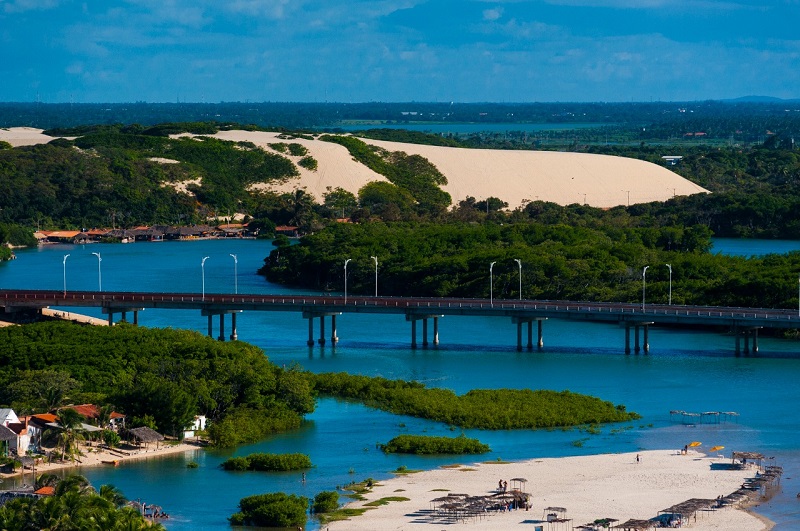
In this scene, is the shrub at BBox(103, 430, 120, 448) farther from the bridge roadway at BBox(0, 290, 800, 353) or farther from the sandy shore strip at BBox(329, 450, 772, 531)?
the bridge roadway at BBox(0, 290, 800, 353)

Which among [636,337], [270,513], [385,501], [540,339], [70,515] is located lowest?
[385,501]

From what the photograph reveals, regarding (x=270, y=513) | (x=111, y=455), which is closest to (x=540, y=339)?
(x=111, y=455)

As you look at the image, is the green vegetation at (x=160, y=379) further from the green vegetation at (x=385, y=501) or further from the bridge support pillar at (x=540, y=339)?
the bridge support pillar at (x=540, y=339)

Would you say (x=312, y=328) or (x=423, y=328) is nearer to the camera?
(x=423, y=328)

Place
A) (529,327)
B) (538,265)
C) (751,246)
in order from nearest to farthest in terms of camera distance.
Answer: (529,327) → (538,265) → (751,246)

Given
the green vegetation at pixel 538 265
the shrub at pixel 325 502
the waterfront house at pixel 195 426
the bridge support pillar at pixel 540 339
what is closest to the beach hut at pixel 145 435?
the waterfront house at pixel 195 426

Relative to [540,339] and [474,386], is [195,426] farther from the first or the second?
[540,339]

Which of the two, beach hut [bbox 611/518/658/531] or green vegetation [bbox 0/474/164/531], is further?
beach hut [bbox 611/518/658/531]

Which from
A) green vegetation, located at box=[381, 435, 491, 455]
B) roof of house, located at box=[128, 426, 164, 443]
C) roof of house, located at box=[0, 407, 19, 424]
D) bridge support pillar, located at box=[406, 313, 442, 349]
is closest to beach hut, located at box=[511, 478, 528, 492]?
green vegetation, located at box=[381, 435, 491, 455]
